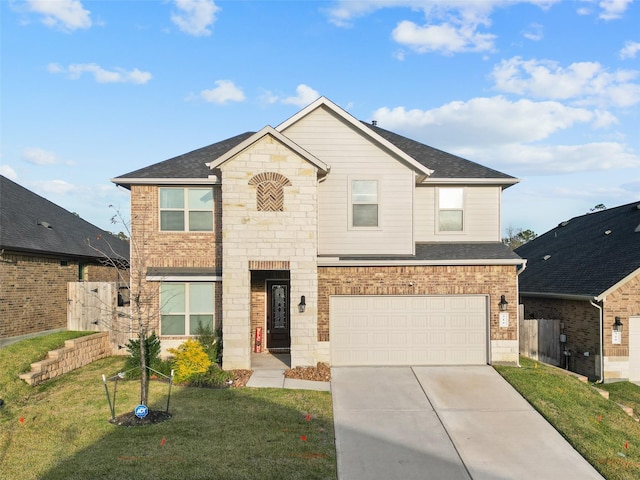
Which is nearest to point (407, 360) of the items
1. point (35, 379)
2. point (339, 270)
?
point (339, 270)

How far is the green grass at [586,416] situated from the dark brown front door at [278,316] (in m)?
6.85

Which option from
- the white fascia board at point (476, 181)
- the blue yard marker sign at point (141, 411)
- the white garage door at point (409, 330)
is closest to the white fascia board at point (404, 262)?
the white garage door at point (409, 330)

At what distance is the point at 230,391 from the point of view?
11352mm

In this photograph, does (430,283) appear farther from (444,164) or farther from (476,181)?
(444,164)

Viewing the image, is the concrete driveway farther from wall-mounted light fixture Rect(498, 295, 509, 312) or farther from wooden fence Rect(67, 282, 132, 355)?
wooden fence Rect(67, 282, 132, 355)

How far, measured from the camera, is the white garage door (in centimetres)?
1412

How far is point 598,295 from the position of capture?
49.0ft

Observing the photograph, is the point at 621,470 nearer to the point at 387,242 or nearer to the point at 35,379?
the point at 387,242

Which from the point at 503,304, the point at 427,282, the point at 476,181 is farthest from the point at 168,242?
the point at 503,304

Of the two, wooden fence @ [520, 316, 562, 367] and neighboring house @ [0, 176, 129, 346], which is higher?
neighboring house @ [0, 176, 129, 346]

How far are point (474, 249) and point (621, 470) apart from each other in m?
7.74

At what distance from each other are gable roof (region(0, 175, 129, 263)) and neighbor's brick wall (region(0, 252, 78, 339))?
42 centimetres

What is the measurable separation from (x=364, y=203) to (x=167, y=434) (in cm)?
877

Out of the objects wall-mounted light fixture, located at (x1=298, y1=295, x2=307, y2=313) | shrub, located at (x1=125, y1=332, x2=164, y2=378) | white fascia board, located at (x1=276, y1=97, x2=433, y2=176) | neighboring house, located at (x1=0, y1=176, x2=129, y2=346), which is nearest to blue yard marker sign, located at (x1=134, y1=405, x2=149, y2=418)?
shrub, located at (x1=125, y1=332, x2=164, y2=378)
